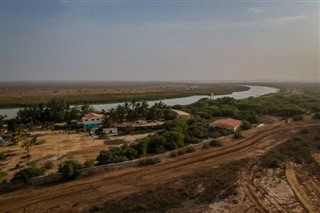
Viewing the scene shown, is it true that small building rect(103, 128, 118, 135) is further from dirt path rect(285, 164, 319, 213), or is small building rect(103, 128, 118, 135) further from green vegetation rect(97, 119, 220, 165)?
dirt path rect(285, 164, 319, 213)

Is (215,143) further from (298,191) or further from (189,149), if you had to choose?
(298,191)

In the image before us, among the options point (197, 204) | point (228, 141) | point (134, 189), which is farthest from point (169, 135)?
point (197, 204)

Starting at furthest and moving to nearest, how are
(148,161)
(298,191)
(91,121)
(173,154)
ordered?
1. (91,121)
2. (173,154)
3. (148,161)
4. (298,191)

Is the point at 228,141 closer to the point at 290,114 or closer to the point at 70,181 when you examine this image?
the point at 70,181

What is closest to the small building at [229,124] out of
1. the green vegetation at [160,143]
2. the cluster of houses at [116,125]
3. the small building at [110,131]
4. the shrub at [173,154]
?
the cluster of houses at [116,125]

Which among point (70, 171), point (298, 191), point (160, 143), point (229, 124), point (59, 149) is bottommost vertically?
point (298, 191)

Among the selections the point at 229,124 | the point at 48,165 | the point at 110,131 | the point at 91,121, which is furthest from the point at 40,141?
the point at 229,124
